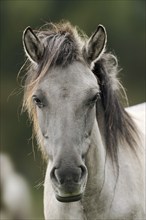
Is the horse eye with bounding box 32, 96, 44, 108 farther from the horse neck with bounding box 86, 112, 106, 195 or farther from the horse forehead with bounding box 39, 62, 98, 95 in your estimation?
the horse neck with bounding box 86, 112, 106, 195

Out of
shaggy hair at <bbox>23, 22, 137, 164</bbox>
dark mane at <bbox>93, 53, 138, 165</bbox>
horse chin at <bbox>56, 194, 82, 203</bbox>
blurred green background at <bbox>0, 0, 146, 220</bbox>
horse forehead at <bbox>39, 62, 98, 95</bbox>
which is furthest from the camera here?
blurred green background at <bbox>0, 0, 146, 220</bbox>

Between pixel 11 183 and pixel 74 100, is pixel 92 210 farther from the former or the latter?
pixel 11 183

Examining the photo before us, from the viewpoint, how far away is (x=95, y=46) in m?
6.99

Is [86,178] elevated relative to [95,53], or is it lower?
lower

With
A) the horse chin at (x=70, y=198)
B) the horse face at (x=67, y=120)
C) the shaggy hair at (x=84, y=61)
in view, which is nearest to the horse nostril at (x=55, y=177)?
the horse face at (x=67, y=120)

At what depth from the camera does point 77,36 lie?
7.09 metres

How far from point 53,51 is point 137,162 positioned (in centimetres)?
126

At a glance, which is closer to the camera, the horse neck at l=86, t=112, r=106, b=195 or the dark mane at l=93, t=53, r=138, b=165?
the horse neck at l=86, t=112, r=106, b=195

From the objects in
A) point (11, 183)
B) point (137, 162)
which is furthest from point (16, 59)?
point (137, 162)

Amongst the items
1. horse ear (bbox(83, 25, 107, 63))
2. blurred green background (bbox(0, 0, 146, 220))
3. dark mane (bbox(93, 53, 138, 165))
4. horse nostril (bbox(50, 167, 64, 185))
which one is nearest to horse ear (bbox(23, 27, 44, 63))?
horse ear (bbox(83, 25, 107, 63))

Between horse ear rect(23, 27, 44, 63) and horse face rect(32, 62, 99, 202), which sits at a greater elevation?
horse ear rect(23, 27, 44, 63)

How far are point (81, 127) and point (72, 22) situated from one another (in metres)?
24.5

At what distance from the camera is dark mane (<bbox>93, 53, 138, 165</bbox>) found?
7176 millimetres

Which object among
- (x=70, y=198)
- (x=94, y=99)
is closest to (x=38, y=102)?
(x=94, y=99)
